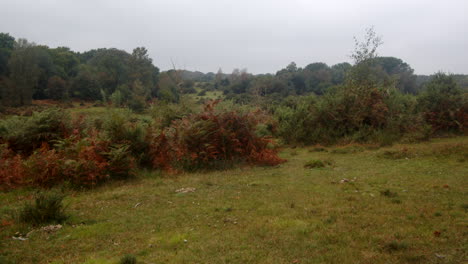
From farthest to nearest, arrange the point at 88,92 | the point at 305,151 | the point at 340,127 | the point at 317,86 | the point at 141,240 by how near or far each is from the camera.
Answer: the point at 317,86
the point at 88,92
the point at 340,127
the point at 305,151
the point at 141,240

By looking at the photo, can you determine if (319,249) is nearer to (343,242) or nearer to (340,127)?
(343,242)

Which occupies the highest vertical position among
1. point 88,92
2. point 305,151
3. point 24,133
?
point 88,92

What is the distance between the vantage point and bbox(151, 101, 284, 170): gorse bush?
39.5 ft

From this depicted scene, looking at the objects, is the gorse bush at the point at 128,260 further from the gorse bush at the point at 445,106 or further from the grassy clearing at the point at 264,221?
the gorse bush at the point at 445,106

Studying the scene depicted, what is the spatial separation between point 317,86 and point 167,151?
2143 inches

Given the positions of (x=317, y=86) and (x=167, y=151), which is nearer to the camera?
(x=167, y=151)

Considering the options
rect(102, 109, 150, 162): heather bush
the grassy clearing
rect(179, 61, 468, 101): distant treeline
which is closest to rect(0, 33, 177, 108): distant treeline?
rect(179, 61, 468, 101): distant treeline

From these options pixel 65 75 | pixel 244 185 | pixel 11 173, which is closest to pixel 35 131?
pixel 11 173

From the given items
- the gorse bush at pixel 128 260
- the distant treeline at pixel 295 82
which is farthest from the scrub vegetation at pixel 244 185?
the distant treeline at pixel 295 82

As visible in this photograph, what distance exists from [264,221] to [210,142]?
6716mm

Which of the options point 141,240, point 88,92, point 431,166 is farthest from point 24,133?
point 88,92

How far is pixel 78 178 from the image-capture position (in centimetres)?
941

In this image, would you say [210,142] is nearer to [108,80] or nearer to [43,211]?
[43,211]

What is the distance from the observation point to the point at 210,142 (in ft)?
40.6
